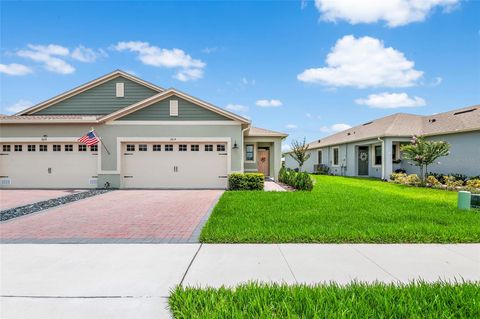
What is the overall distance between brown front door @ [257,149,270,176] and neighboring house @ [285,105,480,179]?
22.9 ft

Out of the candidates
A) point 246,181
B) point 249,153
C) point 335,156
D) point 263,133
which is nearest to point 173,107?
point 246,181

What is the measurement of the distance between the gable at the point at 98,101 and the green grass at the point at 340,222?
11.4 meters

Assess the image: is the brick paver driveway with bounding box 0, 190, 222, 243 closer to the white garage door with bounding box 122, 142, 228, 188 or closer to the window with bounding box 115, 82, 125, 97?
the white garage door with bounding box 122, 142, 228, 188

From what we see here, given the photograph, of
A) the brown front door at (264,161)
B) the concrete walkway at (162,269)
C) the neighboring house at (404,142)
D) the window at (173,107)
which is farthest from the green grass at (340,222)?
the brown front door at (264,161)

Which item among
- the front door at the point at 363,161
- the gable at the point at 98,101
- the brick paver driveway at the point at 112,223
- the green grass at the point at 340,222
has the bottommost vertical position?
the brick paver driveway at the point at 112,223

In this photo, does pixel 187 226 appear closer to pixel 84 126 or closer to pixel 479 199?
pixel 479 199

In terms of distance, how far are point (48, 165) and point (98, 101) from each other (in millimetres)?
5005

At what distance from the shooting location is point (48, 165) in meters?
14.3

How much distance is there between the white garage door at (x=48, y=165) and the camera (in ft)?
46.7

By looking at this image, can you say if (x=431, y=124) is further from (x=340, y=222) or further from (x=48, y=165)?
(x=48, y=165)

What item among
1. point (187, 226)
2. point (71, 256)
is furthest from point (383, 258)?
point (71, 256)

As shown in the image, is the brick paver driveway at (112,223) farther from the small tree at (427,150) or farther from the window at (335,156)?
the window at (335,156)

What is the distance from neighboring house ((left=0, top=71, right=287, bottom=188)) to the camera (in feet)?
45.6

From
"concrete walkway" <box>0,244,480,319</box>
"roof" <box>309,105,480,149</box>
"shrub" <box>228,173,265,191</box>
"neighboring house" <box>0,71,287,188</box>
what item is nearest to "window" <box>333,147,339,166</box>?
"roof" <box>309,105,480,149</box>
